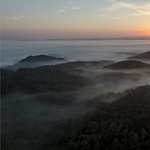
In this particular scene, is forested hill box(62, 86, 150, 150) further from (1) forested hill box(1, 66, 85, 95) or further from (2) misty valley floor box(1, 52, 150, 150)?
(1) forested hill box(1, 66, 85, 95)

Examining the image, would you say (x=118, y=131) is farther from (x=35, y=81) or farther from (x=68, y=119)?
(x=35, y=81)

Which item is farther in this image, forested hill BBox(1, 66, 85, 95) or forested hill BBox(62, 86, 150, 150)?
forested hill BBox(1, 66, 85, 95)

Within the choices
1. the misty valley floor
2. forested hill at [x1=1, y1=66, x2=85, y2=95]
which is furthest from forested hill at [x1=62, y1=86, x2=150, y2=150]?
forested hill at [x1=1, y1=66, x2=85, y2=95]

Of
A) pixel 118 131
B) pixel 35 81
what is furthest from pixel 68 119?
pixel 35 81

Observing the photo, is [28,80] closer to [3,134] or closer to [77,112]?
[77,112]

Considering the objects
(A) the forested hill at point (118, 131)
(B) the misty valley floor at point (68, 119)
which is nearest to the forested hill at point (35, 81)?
(B) the misty valley floor at point (68, 119)

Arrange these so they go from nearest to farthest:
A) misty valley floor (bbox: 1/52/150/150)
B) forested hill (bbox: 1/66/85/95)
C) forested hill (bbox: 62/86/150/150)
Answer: forested hill (bbox: 62/86/150/150), misty valley floor (bbox: 1/52/150/150), forested hill (bbox: 1/66/85/95)
